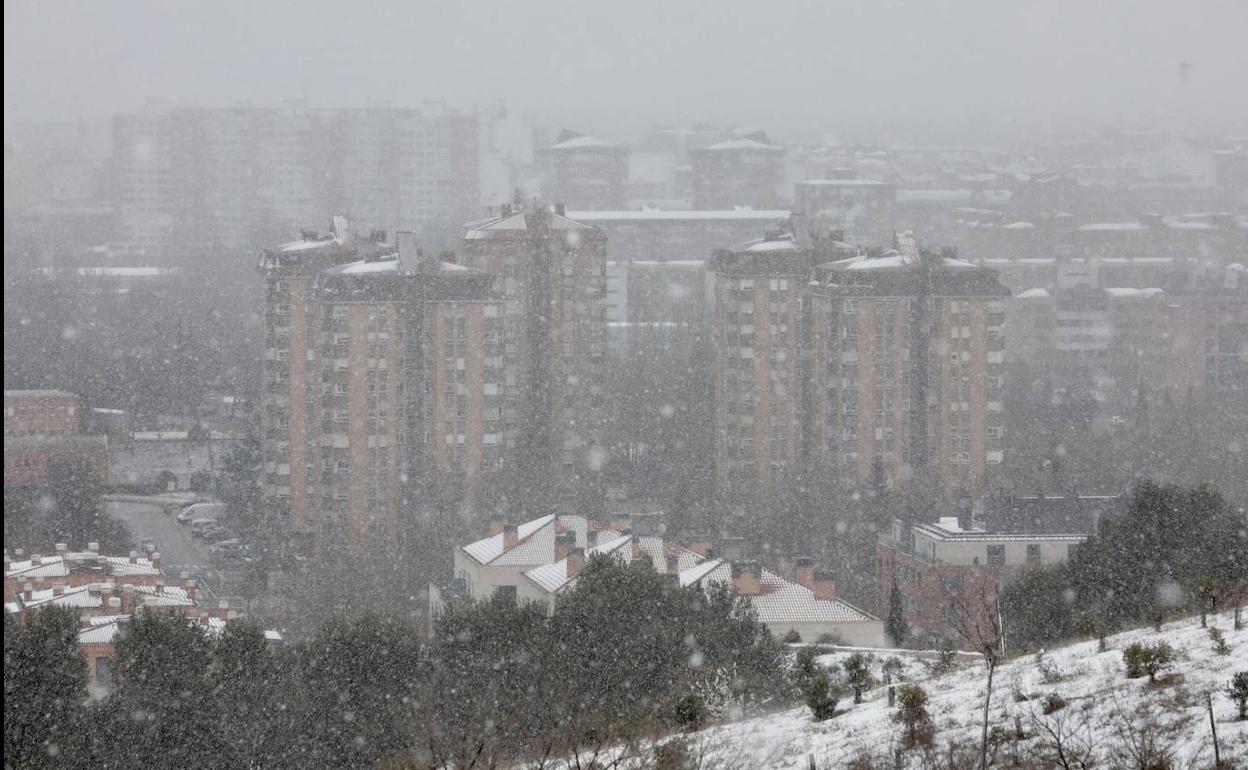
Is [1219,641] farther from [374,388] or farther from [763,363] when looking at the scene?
[763,363]

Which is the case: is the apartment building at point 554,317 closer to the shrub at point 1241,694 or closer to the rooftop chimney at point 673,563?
the rooftop chimney at point 673,563

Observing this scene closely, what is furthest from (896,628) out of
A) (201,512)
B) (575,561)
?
(201,512)

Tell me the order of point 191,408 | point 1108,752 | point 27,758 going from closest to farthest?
point 1108,752 → point 27,758 → point 191,408

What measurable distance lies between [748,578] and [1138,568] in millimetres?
2518

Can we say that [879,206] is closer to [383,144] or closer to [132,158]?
[383,144]

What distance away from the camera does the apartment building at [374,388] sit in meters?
17.0

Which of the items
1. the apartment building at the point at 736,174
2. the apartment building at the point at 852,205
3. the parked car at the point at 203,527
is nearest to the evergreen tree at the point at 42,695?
the parked car at the point at 203,527

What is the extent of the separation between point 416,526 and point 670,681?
9172mm

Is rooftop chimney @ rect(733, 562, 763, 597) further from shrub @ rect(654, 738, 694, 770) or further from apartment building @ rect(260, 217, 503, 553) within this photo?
apartment building @ rect(260, 217, 503, 553)

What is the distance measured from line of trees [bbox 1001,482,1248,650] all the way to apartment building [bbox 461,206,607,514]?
10.2 metres

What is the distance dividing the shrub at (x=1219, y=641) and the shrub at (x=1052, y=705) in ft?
2.12

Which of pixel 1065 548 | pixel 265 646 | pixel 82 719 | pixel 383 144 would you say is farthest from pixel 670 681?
pixel 383 144

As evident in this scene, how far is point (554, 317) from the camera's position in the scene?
19406mm

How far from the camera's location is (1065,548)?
1238 cm
